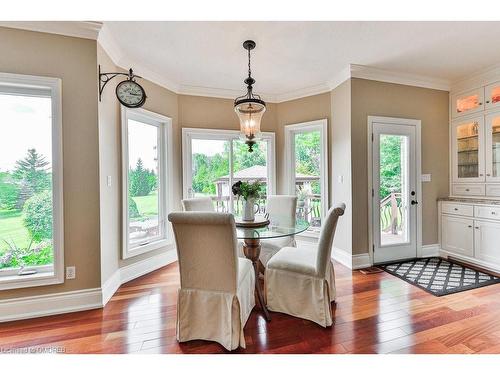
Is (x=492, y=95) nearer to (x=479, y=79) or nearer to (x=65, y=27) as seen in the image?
(x=479, y=79)

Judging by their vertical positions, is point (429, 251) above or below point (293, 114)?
below

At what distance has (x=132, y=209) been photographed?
3.13m

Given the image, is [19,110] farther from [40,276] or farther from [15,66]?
[40,276]

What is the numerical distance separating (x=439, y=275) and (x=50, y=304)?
4128 millimetres

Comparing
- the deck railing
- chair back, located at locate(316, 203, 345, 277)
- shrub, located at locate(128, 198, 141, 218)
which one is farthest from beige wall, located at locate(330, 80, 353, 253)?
shrub, located at locate(128, 198, 141, 218)

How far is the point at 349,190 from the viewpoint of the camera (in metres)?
3.27

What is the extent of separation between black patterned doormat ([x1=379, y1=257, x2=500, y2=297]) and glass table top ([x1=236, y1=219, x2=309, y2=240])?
1560 millimetres

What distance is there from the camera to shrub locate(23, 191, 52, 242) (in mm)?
2207

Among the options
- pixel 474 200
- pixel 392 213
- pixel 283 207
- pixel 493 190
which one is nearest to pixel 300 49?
pixel 283 207

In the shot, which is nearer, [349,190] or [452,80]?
[349,190]

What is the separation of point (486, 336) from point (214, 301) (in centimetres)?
202

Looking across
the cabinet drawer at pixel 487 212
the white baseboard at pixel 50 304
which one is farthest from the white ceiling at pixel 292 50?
the white baseboard at pixel 50 304

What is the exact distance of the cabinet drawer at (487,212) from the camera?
117 inches
